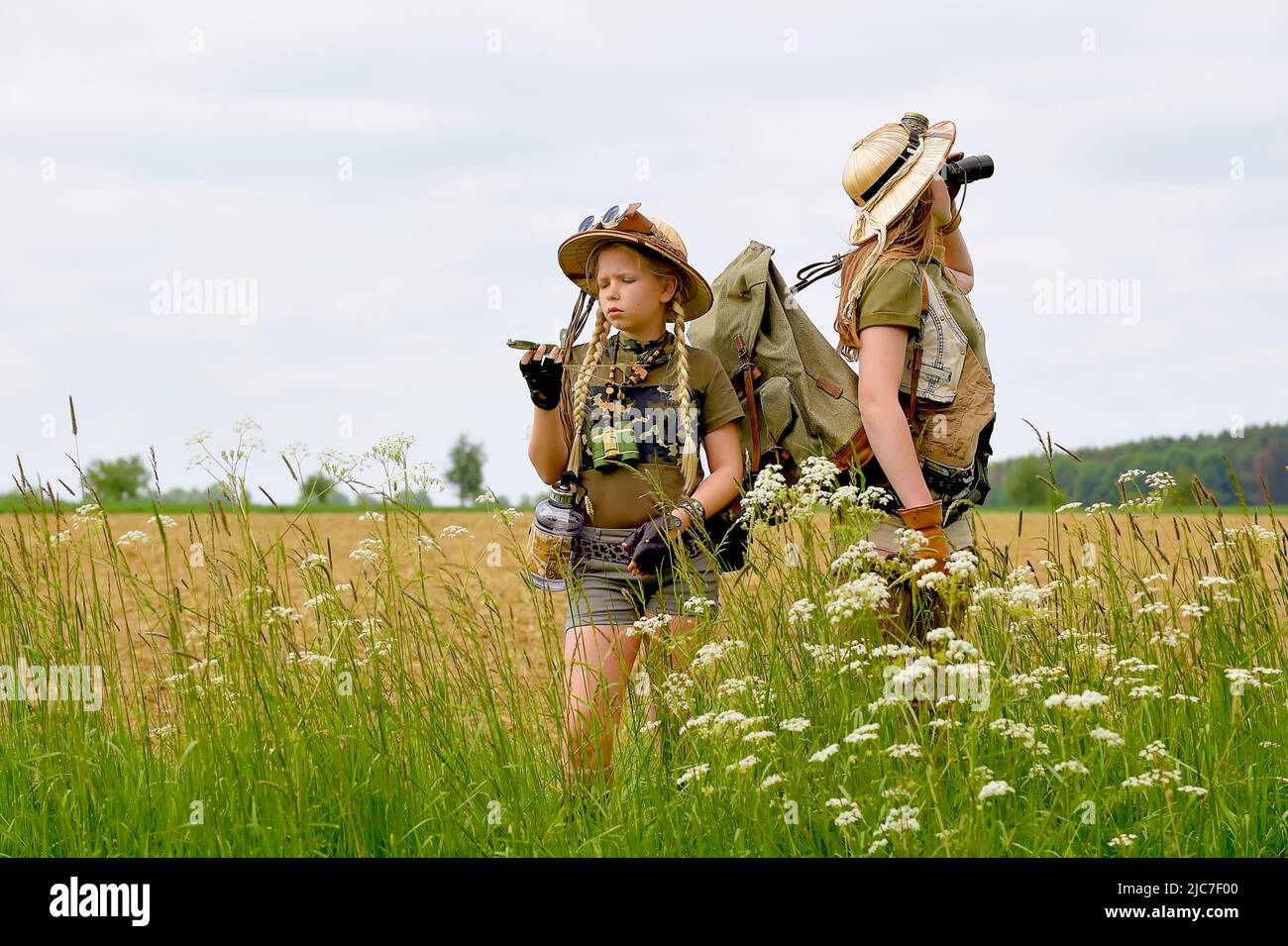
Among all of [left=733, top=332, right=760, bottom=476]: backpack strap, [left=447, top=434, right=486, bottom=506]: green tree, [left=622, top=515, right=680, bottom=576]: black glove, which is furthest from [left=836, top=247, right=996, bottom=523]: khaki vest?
[left=447, top=434, right=486, bottom=506]: green tree

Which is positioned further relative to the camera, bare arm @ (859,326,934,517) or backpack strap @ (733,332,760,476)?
backpack strap @ (733,332,760,476)

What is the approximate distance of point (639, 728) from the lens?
393 centimetres

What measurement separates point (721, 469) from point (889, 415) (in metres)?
0.61

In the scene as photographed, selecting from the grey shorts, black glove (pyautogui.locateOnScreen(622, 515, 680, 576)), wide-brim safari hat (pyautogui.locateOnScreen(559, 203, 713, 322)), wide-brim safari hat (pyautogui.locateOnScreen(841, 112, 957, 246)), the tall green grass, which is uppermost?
wide-brim safari hat (pyautogui.locateOnScreen(841, 112, 957, 246))

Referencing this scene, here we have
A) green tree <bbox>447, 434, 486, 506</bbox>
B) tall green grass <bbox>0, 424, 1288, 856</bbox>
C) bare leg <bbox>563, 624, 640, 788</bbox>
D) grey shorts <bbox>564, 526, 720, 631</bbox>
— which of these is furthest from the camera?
green tree <bbox>447, 434, 486, 506</bbox>

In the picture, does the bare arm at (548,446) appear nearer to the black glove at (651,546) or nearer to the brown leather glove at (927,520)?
the black glove at (651,546)

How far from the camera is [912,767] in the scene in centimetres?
329

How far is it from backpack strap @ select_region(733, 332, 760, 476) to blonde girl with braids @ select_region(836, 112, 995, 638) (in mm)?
366

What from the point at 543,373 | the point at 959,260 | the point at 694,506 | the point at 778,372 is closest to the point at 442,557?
the point at 543,373

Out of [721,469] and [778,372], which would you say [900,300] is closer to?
[778,372]

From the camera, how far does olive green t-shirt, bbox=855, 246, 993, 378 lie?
170 inches

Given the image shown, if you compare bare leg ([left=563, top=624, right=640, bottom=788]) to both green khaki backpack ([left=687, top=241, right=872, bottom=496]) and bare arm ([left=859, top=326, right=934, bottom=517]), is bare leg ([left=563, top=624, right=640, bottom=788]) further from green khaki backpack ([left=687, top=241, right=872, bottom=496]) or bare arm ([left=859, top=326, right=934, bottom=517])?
bare arm ([left=859, top=326, right=934, bottom=517])
